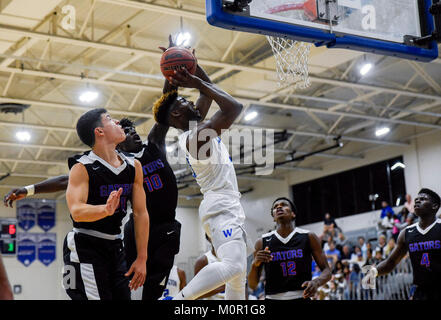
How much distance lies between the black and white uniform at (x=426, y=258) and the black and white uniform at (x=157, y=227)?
2996mm

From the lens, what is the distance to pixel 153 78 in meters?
16.2

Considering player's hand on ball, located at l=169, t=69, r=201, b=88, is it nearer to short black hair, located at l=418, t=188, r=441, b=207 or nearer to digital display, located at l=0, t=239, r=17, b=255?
short black hair, located at l=418, t=188, r=441, b=207

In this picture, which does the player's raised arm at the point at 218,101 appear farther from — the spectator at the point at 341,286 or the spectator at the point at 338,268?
the spectator at the point at 338,268

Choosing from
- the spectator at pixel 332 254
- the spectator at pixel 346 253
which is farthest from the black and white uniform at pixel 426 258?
the spectator at pixel 346 253

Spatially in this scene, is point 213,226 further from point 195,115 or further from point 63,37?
point 63,37

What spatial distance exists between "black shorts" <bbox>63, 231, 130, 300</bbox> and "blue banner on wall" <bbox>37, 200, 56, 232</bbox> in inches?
934

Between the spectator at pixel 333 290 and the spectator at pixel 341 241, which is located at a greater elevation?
the spectator at pixel 341 241

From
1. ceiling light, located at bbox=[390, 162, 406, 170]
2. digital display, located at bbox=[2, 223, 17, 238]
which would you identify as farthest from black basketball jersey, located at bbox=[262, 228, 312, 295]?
ceiling light, located at bbox=[390, 162, 406, 170]

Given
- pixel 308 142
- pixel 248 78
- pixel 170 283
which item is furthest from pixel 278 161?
pixel 170 283

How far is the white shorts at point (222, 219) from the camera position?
17.7 ft

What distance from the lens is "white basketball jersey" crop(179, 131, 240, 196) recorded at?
5.61 m

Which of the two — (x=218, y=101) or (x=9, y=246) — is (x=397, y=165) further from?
(x=218, y=101)

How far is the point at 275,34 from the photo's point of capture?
616 cm
